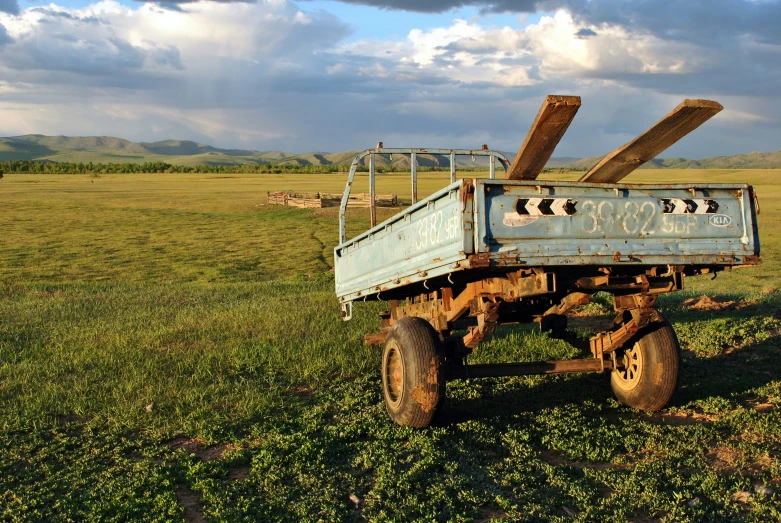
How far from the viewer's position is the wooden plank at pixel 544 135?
5.14 meters

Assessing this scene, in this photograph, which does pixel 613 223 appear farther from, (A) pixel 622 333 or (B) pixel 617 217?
(A) pixel 622 333

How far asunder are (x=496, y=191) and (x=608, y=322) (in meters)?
6.64

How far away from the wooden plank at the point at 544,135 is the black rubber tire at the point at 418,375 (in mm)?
1551

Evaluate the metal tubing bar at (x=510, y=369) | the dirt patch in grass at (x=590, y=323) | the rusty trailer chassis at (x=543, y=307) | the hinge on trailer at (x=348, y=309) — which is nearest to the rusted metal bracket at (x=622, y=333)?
the rusty trailer chassis at (x=543, y=307)

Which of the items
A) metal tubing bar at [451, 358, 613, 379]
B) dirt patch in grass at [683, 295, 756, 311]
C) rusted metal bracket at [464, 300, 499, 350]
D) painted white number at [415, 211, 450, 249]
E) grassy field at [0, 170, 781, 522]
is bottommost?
grassy field at [0, 170, 781, 522]

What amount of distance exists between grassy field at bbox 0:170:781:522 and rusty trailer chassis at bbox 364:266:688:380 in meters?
0.49

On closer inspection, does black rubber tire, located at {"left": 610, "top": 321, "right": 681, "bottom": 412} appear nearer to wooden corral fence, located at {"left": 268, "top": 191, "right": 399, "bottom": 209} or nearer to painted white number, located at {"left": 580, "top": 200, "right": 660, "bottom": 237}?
painted white number, located at {"left": 580, "top": 200, "right": 660, "bottom": 237}

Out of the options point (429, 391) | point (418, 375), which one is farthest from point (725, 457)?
point (418, 375)

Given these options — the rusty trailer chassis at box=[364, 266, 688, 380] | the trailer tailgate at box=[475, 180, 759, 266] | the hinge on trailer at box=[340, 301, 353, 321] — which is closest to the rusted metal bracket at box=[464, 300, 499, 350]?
the rusty trailer chassis at box=[364, 266, 688, 380]

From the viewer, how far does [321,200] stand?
137 ft

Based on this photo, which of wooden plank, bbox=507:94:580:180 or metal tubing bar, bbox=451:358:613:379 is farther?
metal tubing bar, bbox=451:358:613:379

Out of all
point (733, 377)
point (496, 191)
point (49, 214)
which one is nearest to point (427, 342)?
point (496, 191)

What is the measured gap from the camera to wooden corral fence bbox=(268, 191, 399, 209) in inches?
1583

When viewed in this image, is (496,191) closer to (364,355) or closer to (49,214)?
(364,355)
